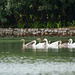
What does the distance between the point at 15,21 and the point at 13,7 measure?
13.2 ft

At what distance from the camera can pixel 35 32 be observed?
46.5 meters

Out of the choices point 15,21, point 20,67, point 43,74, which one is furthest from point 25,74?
point 15,21

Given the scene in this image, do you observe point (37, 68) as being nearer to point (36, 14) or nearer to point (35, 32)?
point (35, 32)

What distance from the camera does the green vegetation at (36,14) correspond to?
4447cm

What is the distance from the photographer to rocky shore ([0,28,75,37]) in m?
45.7

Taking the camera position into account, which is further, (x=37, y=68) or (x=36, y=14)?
(x=36, y=14)

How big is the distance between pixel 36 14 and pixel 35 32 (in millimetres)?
2752

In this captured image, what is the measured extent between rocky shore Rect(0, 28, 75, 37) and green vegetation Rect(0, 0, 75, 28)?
2.15 feet

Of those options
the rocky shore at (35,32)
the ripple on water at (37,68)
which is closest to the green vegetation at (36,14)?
the rocky shore at (35,32)

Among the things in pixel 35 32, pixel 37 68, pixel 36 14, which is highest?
pixel 36 14

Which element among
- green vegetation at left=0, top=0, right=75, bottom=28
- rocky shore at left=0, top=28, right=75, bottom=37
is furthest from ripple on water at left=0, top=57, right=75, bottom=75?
rocky shore at left=0, top=28, right=75, bottom=37

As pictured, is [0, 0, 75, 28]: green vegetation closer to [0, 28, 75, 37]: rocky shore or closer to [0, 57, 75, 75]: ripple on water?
[0, 28, 75, 37]: rocky shore

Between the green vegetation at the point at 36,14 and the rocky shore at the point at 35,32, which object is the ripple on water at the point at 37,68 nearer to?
the green vegetation at the point at 36,14

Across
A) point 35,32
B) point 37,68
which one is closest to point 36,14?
point 35,32
